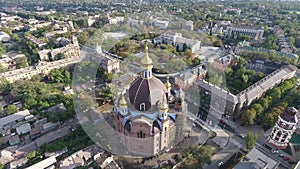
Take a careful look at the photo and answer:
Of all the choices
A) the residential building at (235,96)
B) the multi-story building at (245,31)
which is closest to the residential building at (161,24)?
the multi-story building at (245,31)

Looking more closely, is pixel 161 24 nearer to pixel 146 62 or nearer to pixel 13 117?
pixel 146 62

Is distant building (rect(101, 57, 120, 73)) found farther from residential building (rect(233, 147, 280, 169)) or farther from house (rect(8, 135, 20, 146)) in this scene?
residential building (rect(233, 147, 280, 169))

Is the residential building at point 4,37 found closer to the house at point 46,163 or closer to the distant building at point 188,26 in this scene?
the house at point 46,163

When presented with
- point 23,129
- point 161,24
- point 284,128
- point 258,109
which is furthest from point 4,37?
point 284,128

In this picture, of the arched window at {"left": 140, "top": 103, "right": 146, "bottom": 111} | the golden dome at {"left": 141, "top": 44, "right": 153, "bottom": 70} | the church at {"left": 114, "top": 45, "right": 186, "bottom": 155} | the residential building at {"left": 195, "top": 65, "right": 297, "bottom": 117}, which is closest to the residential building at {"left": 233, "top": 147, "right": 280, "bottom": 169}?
the church at {"left": 114, "top": 45, "right": 186, "bottom": 155}

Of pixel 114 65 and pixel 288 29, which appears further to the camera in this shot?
pixel 288 29

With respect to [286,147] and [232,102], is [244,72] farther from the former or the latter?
[286,147]

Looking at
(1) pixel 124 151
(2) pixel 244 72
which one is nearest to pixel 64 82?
(1) pixel 124 151

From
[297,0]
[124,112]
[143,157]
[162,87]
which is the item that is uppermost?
[297,0]
